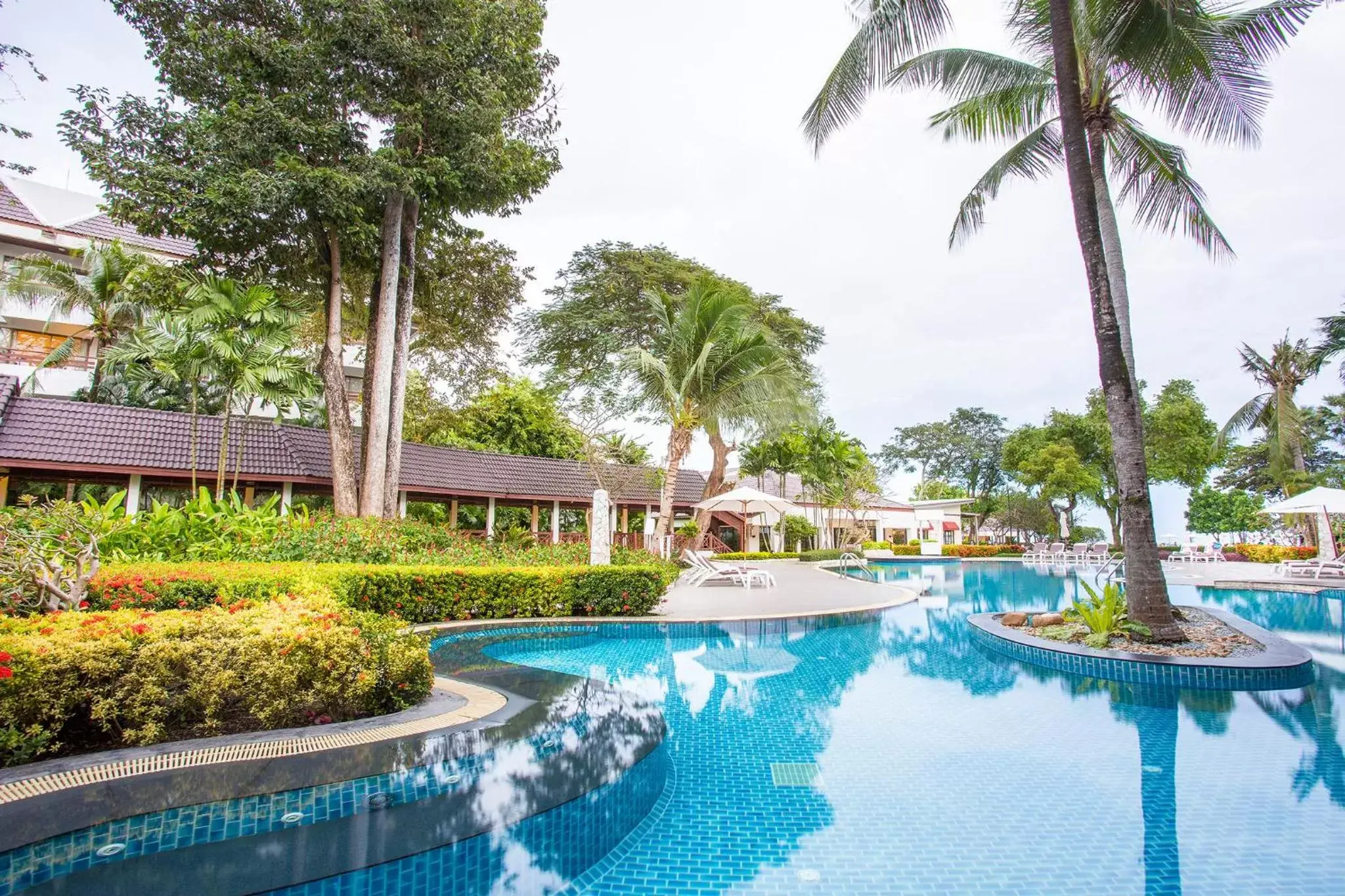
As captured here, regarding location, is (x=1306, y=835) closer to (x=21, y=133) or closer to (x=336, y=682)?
(x=336, y=682)

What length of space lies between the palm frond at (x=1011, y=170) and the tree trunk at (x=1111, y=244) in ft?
6.62

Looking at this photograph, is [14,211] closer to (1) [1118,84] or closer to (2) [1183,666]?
(1) [1118,84]

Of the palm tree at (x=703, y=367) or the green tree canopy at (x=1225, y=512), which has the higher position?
the palm tree at (x=703, y=367)

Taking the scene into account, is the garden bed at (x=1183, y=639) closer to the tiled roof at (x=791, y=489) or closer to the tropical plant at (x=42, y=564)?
the tropical plant at (x=42, y=564)

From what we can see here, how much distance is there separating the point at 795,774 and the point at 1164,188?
11.6m

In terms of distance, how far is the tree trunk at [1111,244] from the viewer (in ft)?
29.4

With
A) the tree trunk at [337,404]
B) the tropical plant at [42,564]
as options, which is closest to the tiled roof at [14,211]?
the tree trunk at [337,404]

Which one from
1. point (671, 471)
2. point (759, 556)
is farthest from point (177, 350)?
point (759, 556)

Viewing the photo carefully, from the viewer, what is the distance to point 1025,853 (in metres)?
3.38

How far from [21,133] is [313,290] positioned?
13548mm

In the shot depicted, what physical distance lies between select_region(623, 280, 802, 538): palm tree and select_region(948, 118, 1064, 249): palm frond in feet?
20.3

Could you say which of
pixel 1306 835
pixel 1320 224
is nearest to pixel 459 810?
pixel 1306 835

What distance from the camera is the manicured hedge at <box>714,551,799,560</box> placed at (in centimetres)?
2777

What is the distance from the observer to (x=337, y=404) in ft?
48.4
